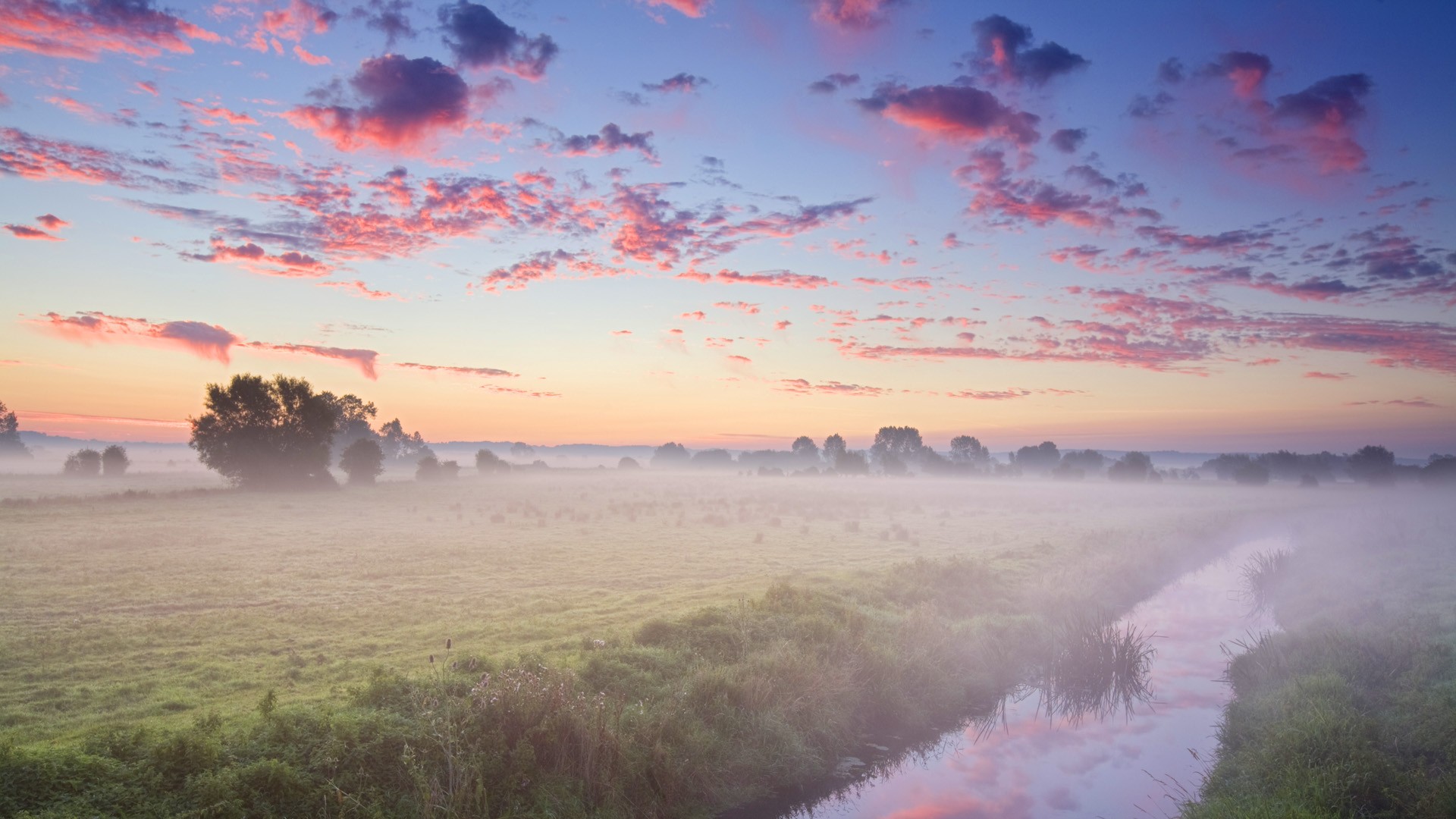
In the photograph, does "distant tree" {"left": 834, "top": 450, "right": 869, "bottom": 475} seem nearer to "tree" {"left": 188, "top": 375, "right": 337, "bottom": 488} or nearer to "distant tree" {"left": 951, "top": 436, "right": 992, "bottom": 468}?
"distant tree" {"left": 951, "top": 436, "right": 992, "bottom": 468}

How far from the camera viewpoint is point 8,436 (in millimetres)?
110688

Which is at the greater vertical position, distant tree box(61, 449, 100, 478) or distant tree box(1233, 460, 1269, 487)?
distant tree box(61, 449, 100, 478)

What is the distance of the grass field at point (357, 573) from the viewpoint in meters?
12.9

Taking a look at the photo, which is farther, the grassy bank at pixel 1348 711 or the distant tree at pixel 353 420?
the distant tree at pixel 353 420

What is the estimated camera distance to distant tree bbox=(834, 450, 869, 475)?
488ft

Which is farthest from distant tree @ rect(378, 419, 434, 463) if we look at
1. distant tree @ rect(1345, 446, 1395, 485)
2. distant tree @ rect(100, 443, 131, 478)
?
distant tree @ rect(1345, 446, 1395, 485)

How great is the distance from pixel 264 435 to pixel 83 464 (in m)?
40.4

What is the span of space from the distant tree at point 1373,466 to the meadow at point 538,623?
118734 millimetres

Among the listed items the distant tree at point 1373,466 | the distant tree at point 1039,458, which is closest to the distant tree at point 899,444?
the distant tree at point 1039,458

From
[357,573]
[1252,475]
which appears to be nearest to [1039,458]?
[1252,475]

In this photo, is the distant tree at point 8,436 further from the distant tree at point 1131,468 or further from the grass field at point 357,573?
the distant tree at point 1131,468

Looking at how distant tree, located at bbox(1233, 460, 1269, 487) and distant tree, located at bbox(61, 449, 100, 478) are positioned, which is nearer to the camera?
distant tree, located at bbox(61, 449, 100, 478)

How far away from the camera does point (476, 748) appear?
30.9 ft

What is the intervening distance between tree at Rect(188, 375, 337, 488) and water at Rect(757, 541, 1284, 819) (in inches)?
2653
